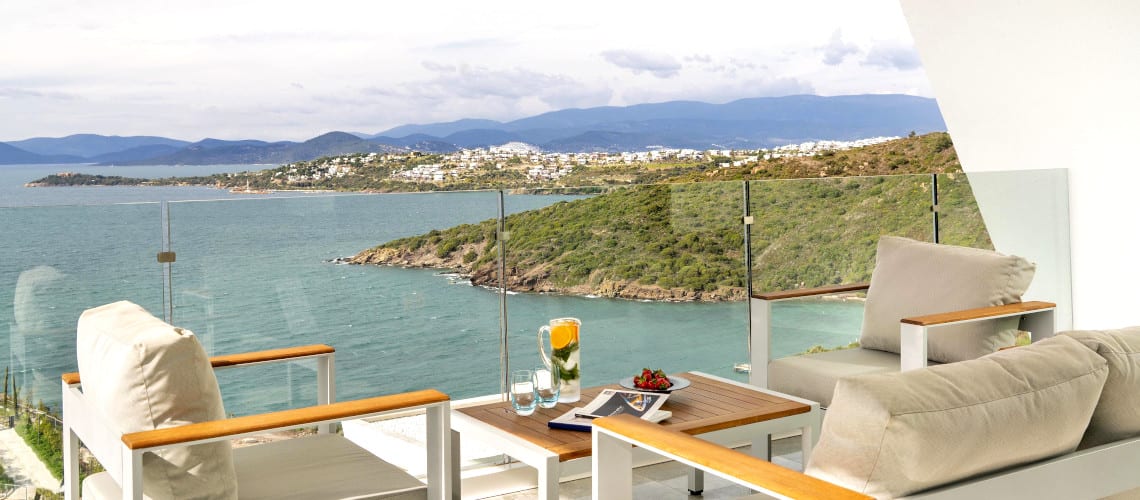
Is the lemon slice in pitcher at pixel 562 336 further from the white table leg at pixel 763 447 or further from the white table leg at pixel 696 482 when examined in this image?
the white table leg at pixel 763 447

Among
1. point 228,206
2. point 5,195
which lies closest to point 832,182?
point 228,206

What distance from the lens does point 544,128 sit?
2881 centimetres

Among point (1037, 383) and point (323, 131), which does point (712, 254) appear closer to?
point (1037, 383)

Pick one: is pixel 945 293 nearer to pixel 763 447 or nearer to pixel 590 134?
pixel 763 447

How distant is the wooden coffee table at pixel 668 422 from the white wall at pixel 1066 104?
2621 mm

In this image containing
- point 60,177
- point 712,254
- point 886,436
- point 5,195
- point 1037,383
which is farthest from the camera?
point 60,177

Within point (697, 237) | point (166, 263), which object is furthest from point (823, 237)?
point (166, 263)

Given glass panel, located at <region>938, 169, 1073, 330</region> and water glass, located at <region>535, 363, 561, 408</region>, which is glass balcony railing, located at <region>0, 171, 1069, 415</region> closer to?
glass panel, located at <region>938, 169, 1073, 330</region>

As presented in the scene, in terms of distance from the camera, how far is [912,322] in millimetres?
3539

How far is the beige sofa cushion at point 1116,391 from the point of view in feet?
6.04

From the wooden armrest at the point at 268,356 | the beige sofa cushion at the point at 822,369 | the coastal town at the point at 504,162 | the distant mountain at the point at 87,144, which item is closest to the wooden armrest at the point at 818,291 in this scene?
the beige sofa cushion at the point at 822,369

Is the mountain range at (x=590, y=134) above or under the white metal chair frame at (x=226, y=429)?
above

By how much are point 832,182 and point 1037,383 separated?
122 inches

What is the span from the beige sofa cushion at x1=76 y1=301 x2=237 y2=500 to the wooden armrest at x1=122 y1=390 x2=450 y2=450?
0.24 ft
